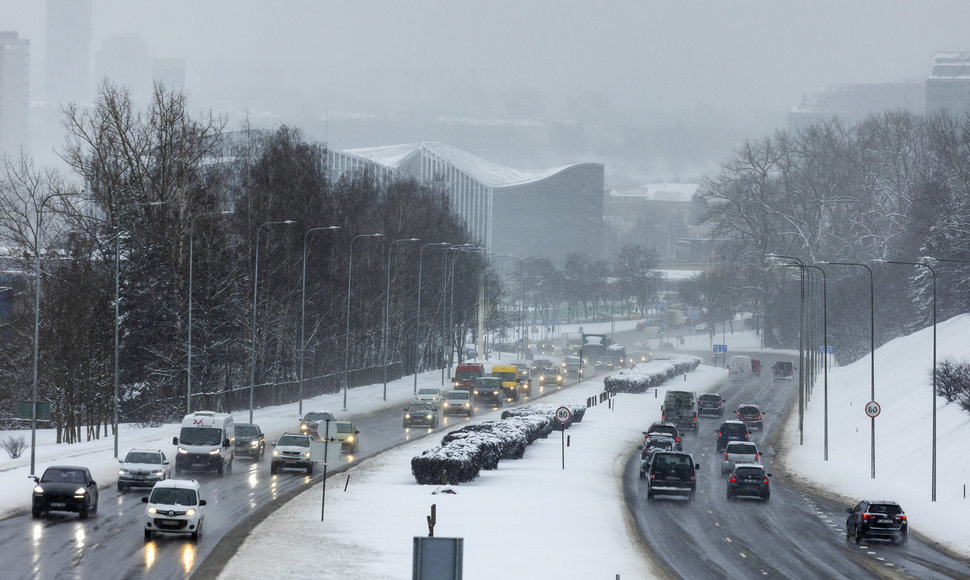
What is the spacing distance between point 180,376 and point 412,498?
120 ft

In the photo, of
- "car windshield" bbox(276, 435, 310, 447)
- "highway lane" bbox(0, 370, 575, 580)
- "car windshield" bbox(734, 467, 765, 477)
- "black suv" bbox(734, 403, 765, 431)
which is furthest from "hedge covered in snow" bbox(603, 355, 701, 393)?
"highway lane" bbox(0, 370, 575, 580)

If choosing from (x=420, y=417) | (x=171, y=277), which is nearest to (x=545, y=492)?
(x=420, y=417)

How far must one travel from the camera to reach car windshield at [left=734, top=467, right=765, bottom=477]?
47094 millimetres

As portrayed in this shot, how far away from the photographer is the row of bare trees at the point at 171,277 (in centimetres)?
6544

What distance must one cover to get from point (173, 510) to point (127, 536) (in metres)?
1.28

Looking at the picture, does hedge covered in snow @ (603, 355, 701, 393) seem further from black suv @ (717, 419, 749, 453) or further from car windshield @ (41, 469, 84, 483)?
car windshield @ (41, 469, 84, 483)

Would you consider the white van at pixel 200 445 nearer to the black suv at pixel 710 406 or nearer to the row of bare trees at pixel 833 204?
the black suv at pixel 710 406

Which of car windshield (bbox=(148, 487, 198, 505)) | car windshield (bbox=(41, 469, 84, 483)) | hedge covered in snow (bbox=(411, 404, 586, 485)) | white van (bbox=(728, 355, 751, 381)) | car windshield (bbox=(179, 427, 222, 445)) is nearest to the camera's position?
car windshield (bbox=(148, 487, 198, 505))

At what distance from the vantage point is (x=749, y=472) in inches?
1858

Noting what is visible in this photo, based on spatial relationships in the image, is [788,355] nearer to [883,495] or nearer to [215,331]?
[215,331]

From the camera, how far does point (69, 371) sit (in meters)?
61.9

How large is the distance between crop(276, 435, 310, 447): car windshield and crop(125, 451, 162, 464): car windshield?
7.24 m

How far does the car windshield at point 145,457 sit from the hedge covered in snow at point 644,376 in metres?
61.3

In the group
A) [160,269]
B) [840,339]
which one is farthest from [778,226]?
[160,269]
